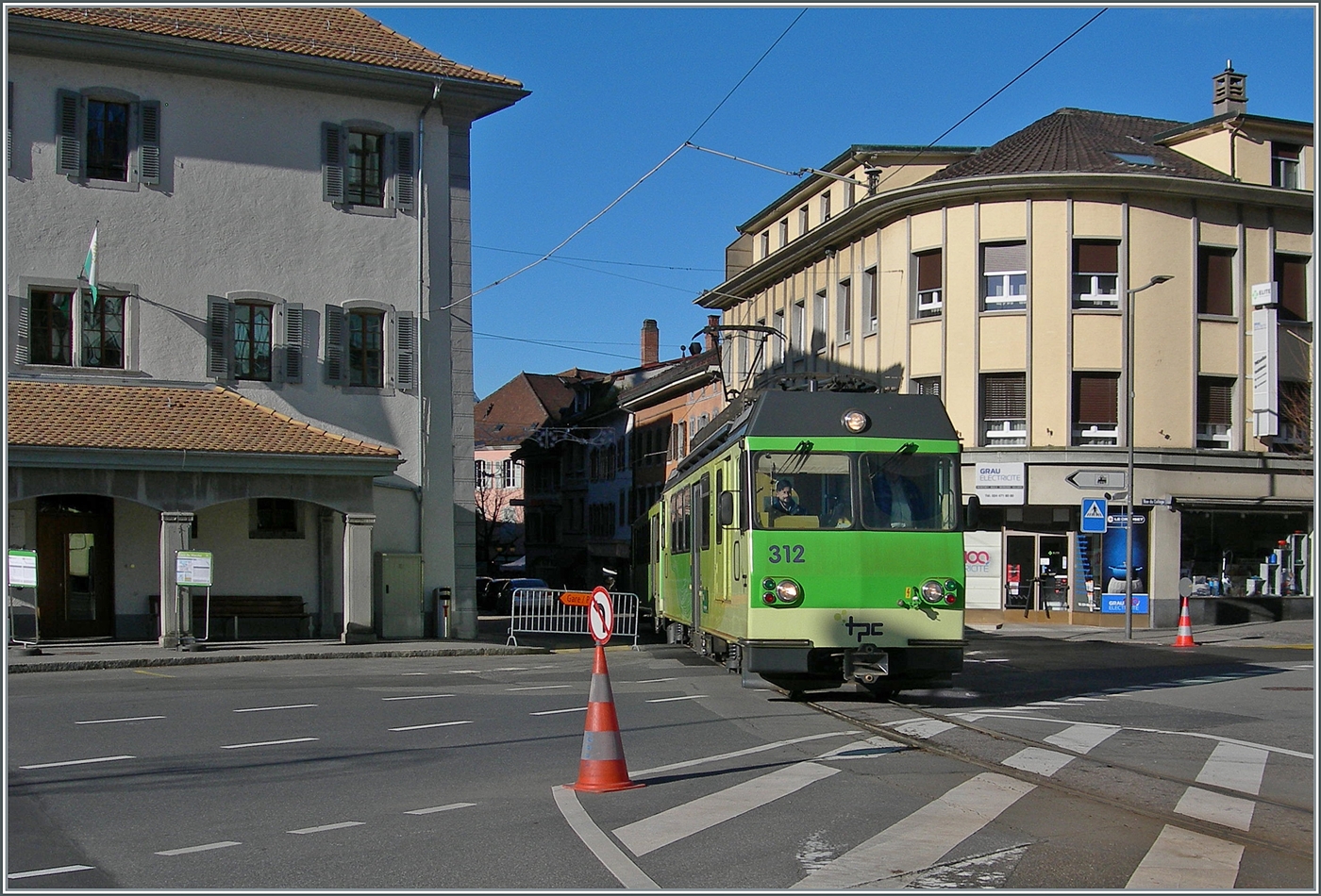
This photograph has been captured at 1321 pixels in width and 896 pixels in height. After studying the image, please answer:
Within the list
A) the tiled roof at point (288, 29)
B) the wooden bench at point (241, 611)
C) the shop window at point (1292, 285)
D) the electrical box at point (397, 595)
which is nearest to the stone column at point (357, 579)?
the electrical box at point (397, 595)

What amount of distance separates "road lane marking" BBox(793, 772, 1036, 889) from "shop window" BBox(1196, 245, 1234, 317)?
29.6m

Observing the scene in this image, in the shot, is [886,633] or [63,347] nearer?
[886,633]

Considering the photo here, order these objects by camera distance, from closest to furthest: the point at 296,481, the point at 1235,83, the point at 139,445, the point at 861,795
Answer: the point at 861,795 → the point at 139,445 → the point at 296,481 → the point at 1235,83

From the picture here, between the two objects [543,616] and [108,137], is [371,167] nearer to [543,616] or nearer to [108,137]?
[108,137]

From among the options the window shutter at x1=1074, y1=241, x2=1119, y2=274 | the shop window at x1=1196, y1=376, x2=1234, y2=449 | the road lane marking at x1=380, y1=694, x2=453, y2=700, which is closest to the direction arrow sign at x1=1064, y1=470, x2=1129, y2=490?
the shop window at x1=1196, y1=376, x2=1234, y2=449

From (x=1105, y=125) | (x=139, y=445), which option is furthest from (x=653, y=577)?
(x=1105, y=125)

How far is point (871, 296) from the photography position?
3981cm

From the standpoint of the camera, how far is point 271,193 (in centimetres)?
2844

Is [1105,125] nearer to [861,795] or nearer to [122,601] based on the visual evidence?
[122,601]

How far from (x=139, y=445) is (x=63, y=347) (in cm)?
382

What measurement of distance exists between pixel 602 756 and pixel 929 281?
29923 mm

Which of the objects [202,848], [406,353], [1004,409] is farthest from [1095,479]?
[202,848]

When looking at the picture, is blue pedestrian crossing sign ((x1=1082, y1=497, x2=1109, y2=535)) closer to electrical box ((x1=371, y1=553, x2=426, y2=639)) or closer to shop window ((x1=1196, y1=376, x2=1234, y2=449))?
shop window ((x1=1196, y1=376, x2=1234, y2=449))

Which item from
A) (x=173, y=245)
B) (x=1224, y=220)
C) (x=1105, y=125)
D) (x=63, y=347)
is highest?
(x=1105, y=125)
